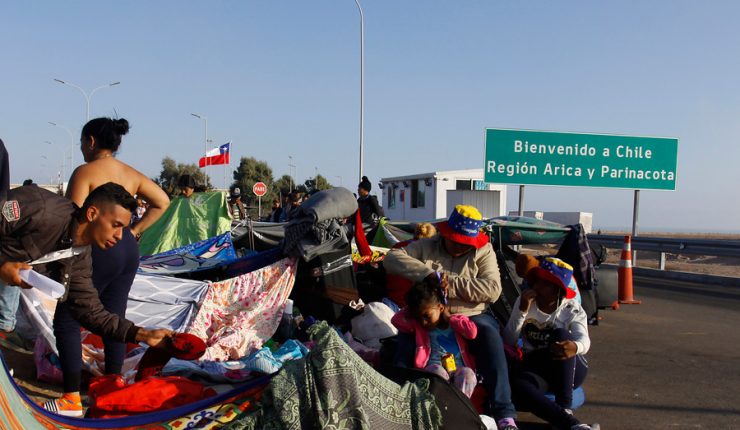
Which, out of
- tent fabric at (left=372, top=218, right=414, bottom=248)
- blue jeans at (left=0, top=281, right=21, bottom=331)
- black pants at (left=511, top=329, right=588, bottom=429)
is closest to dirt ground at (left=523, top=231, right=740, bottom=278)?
tent fabric at (left=372, top=218, right=414, bottom=248)

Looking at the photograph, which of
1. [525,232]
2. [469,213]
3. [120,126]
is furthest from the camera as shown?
[525,232]

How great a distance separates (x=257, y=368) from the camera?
365 cm

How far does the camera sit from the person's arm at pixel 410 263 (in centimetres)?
489

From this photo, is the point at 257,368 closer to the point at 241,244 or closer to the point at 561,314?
the point at 561,314

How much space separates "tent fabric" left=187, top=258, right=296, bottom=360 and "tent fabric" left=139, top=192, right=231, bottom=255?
11.8 ft

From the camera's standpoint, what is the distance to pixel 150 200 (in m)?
4.52

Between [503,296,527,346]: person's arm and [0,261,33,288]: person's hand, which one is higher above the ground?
[0,261,33,288]: person's hand

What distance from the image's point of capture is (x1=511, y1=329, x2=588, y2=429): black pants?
4.00 metres

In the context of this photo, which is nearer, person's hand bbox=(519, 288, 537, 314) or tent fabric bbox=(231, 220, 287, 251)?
person's hand bbox=(519, 288, 537, 314)

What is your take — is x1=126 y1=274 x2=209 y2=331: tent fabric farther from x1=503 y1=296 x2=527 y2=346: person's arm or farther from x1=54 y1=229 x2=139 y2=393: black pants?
x1=503 y1=296 x2=527 y2=346: person's arm

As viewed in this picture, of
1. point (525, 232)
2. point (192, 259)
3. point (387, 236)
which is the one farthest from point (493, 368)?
point (387, 236)

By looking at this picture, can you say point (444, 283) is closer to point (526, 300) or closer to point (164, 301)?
point (526, 300)

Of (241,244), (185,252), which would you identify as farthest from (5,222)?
(241,244)

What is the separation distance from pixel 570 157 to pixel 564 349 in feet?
37.7
